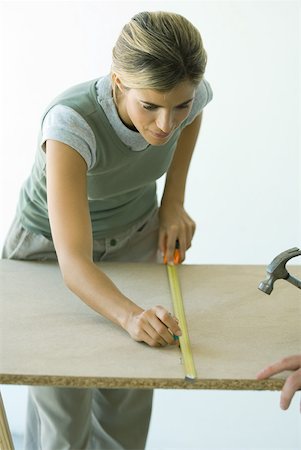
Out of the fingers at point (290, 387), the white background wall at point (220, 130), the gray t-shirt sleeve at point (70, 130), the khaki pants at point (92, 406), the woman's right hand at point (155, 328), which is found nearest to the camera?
the fingers at point (290, 387)

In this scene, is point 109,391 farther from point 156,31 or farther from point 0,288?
point 156,31

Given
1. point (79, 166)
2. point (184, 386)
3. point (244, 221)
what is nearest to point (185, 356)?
point (184, 386)

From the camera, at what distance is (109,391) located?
2451 mm

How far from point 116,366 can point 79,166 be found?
47cm

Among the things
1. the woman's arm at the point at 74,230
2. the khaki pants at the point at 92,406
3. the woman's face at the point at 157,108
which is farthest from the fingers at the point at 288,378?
the khaki pants at the point at 92,406

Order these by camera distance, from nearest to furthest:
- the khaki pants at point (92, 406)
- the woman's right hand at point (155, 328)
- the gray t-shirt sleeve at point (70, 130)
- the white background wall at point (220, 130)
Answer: the woman's right hand at point (155, 328), the gray t-shirt sleeve at point (70, 130), the khaki pants at point (92, 406), the white background wall at point (220, 130)

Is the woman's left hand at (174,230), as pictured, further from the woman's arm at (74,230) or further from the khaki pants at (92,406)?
the woman's arm at (74,230)

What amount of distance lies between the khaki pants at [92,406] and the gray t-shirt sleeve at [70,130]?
0.36m

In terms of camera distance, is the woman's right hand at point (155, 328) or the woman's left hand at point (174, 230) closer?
the woman's right hand at point (155, 328)

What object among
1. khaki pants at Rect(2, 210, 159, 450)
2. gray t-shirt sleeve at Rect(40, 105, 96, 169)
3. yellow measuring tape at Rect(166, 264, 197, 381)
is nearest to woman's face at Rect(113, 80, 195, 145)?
gray t-shirt sleeve at Rect(40, 105, 96, 169)

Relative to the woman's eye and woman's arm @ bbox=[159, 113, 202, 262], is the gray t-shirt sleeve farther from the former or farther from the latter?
woman's arm @ bbox=[159, 113, 202, 262]

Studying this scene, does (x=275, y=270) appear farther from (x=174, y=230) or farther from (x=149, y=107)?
(x=174, y=230)

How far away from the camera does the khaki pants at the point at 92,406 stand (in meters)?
2.20

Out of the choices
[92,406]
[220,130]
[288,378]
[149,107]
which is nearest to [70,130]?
[149,107]
